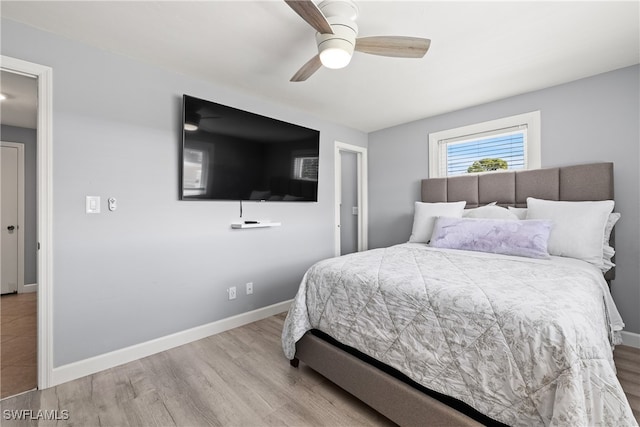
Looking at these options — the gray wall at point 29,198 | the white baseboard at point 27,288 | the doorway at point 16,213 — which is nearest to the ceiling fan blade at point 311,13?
the doorway at point 16,213

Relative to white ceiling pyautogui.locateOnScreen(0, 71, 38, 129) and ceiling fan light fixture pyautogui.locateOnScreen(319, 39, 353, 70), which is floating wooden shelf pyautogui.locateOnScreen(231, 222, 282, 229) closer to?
ceiling fan light fixture pyautogui.locateOnScreen(319, 39, 353, 70)

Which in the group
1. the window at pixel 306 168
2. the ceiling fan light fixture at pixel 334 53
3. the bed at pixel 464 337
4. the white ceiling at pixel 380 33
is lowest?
the bed at pixel 464 337

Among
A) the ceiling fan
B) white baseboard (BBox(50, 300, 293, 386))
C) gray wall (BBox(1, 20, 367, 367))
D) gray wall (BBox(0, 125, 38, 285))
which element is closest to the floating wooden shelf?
gray wall (BBox(1, 20, 367, 367))

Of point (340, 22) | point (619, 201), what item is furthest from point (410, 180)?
point (340, 22)

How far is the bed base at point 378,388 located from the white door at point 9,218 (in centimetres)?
454

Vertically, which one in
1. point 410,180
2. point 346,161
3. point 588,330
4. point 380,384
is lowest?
point 380,384

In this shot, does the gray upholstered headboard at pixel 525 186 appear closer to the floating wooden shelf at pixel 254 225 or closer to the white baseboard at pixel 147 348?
the floating wooden shelf at pixel 254 225

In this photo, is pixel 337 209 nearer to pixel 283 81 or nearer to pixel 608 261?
pixel 283 81

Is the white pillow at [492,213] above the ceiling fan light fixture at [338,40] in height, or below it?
below

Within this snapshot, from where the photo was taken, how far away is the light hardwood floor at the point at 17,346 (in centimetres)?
192

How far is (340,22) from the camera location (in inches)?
63.7

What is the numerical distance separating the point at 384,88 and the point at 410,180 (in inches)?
57.7

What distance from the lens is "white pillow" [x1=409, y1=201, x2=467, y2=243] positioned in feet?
10.1

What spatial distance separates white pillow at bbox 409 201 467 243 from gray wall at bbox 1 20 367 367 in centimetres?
188
